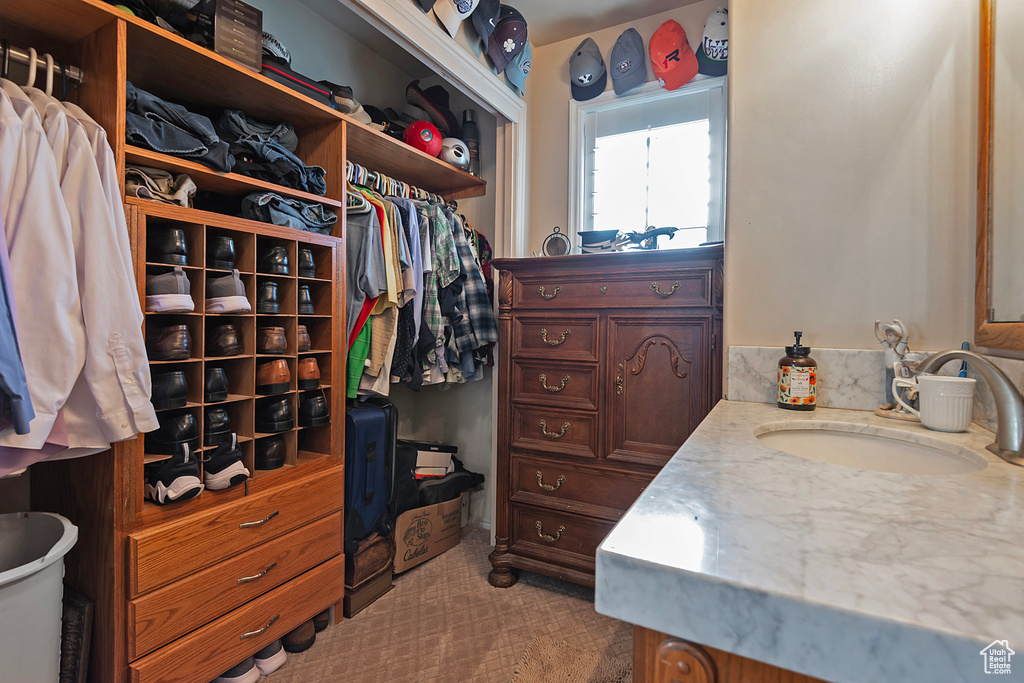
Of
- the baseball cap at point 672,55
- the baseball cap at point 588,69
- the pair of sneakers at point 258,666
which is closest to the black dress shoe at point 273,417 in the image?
the pair of sneakers at point 258,666

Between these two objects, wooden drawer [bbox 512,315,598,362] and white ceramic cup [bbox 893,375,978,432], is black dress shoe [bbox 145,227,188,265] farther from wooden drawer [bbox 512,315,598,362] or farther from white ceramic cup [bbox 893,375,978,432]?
white ceramic cup [bbox 893,375,978,432]

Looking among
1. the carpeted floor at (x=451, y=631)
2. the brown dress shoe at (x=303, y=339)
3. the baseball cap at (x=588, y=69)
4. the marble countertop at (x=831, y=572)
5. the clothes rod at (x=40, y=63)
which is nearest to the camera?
the marble countertop at (x=831, y=572)

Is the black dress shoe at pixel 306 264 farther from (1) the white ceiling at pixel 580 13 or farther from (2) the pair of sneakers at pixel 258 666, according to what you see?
(1) the white ceiling at pixel 580 13

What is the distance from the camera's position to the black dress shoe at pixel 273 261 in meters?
1.54

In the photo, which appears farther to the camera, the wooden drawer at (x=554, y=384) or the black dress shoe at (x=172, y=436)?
the wooden drawer at (x=554, y=384)

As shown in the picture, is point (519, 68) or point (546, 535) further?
point (519, 68)

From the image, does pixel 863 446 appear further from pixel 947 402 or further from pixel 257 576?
pixel 257 576

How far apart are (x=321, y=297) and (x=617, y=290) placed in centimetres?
111

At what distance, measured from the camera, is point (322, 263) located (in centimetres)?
174

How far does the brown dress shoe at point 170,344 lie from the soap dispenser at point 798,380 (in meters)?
1.58

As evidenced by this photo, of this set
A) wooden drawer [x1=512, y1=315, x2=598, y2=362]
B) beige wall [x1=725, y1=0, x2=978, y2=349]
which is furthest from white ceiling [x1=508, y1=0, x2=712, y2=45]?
wooden drawer [x1=512, y1=315, x2=598, y2=362]

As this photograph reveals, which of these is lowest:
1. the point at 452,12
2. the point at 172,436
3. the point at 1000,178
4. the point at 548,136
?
the point at 172,436

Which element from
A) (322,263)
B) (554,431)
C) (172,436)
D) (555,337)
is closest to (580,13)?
(555,337)

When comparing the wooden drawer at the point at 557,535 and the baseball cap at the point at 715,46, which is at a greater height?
the baseball cap at the point at 715,46
